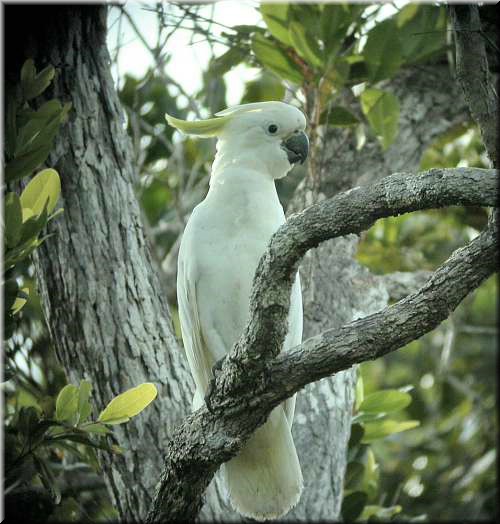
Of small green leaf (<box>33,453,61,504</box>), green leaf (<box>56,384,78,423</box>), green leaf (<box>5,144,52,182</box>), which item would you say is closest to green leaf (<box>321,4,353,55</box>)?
green leaf (<box>5,144,52,182</box>)

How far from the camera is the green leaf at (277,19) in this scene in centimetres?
313

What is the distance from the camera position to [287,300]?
1896 millimetres

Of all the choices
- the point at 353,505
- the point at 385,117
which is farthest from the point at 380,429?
the point at 385,117

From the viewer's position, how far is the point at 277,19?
3141 millimetres

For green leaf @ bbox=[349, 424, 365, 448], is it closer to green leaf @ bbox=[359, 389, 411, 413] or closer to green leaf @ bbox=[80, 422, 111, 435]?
green leaf @ bbox=[359, 389, 411, 413]

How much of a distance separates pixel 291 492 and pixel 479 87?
4.43 feet

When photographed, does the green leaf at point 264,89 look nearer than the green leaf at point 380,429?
No

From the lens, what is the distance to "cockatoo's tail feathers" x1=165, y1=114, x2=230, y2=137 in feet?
8.48

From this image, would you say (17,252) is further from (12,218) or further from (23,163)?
(23,163)

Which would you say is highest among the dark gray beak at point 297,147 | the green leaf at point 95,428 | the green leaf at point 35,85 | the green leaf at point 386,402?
the green leaf at point 35,85

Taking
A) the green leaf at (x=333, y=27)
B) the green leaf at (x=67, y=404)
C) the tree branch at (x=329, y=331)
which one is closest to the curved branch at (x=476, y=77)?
the tree branch at (x=329, y=331)

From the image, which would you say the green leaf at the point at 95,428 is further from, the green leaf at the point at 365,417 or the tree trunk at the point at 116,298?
the green leaf at the point at 365,417

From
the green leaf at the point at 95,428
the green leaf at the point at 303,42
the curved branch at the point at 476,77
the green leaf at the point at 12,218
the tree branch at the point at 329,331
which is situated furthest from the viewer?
the green leaf at the point at 303,42

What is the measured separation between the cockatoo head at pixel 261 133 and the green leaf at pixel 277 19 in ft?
1.97
